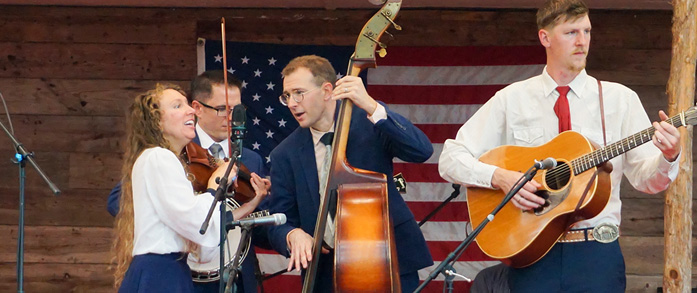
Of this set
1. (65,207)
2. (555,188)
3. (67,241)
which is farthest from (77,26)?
(555,188)

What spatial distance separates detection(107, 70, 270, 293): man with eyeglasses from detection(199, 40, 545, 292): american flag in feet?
4.42

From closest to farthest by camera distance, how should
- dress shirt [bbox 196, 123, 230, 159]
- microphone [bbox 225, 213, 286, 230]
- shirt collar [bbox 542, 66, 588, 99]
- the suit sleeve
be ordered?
microphone [bbox 225, 213, 286, 230] < the suit sleeve < shirt collar [bbox 542, 66, 588, 99] < dress shirt [bbox 196, 123, 230, 159]

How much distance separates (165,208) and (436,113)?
318cm

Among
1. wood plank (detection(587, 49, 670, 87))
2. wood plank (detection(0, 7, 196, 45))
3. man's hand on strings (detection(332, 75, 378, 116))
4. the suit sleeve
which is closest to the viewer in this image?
man's hand on strings (detection(332, 75, 378, 116))

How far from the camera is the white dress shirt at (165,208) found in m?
3.83

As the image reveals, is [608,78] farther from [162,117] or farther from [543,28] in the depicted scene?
[162,117]

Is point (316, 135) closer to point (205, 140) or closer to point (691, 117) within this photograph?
point (205, 140)

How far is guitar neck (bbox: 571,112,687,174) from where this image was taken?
3635mm

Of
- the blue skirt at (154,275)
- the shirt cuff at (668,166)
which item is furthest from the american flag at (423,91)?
the shirt cuff at (668,166)

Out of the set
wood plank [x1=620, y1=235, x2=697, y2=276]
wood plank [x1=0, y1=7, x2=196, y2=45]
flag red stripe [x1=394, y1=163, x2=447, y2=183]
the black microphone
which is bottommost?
wood plank [x1=620, y1=235, x2=697, y2=276]

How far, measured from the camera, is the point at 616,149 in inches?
147

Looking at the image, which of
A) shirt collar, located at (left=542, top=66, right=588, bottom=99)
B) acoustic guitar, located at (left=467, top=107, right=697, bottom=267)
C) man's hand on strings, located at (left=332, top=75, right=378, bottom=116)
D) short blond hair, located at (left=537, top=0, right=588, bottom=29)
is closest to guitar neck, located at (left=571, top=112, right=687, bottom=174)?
acoustic guitar, located at (left=467, top=107, right=697, bottom=267)

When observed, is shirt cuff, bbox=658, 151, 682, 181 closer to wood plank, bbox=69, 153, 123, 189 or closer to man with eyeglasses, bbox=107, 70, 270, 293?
man with eyeglasses, bbox=107, 70, 270, 293

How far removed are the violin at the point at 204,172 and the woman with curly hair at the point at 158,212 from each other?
0.66ft
